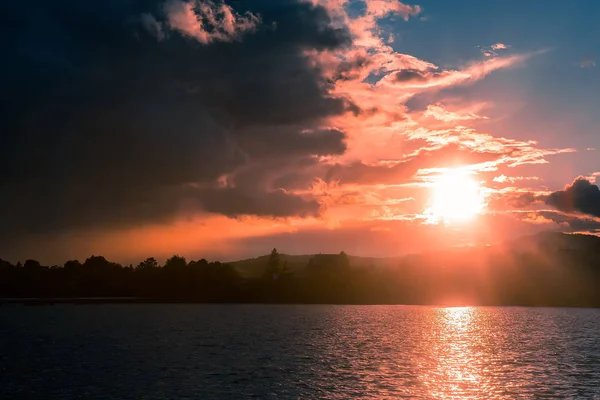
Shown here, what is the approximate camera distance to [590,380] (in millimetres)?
70062

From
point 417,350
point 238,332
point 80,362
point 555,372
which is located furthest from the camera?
point 238,332

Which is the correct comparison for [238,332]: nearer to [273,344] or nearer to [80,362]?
[273,344]

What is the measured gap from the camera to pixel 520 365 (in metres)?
85.6

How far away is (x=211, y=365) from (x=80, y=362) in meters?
21.6

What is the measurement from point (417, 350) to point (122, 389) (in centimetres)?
6450

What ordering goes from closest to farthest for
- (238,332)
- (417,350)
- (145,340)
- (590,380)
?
(590,380) → (417,350) → (145,340) → (238,332)

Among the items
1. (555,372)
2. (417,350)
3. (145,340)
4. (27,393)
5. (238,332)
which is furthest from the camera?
(238,332)

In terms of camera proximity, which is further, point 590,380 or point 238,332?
point 238,332

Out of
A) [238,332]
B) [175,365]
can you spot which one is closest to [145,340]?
[238,332]

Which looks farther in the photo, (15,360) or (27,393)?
(15,360)

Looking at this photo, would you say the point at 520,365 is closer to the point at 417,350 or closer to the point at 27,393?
the point at 417,350

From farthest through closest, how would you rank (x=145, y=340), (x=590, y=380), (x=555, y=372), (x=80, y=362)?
1. (x=145, y=340)
2. (x=80, y=362)
3. (x=555, y=372)
4. (x=590, y=380)

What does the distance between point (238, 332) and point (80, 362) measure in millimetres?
60650

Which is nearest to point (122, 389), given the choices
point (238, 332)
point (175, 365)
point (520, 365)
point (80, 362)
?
point (175, 365)
